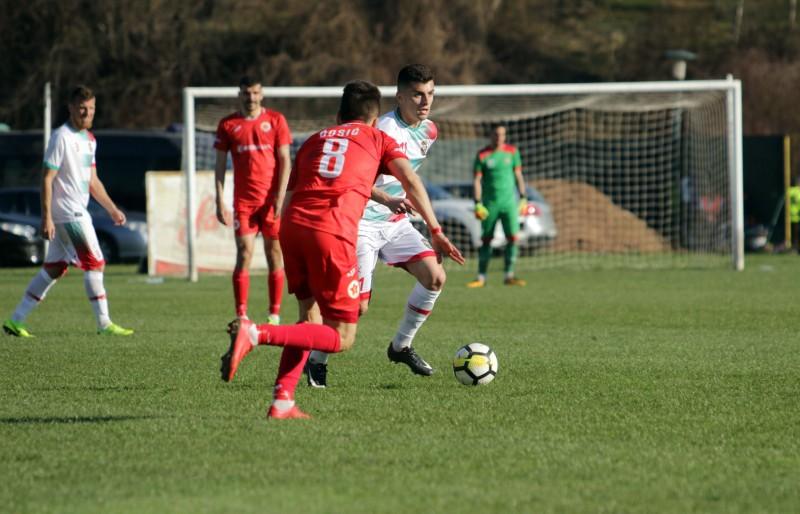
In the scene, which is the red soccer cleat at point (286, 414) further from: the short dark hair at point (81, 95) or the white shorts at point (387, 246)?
the short dark hair at point (81, 95)

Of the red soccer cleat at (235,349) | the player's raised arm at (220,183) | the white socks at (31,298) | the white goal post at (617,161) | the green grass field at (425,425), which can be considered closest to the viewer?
the green grass field at (425,425)

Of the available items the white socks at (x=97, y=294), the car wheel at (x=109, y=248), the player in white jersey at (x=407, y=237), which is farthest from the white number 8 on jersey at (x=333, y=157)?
the car wheel at (x=109, y=248)

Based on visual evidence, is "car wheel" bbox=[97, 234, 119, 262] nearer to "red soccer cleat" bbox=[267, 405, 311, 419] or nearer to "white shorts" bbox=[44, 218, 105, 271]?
"white shorts" bbox=[44, 218, 105, 271]

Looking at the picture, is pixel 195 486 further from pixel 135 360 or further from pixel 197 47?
pixel 197 47

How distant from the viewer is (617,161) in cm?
2717

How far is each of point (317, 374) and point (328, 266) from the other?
160cm

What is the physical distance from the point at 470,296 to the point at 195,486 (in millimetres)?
10824

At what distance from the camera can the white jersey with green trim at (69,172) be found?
431 inches

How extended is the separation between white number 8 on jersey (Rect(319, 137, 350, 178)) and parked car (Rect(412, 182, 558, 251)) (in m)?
18.3

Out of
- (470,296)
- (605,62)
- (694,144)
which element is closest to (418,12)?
(605,62)

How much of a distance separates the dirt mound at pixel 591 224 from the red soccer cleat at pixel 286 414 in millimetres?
19351

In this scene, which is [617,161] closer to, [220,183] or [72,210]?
[220,183]

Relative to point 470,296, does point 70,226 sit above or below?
above

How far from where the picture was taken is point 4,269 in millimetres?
24422
